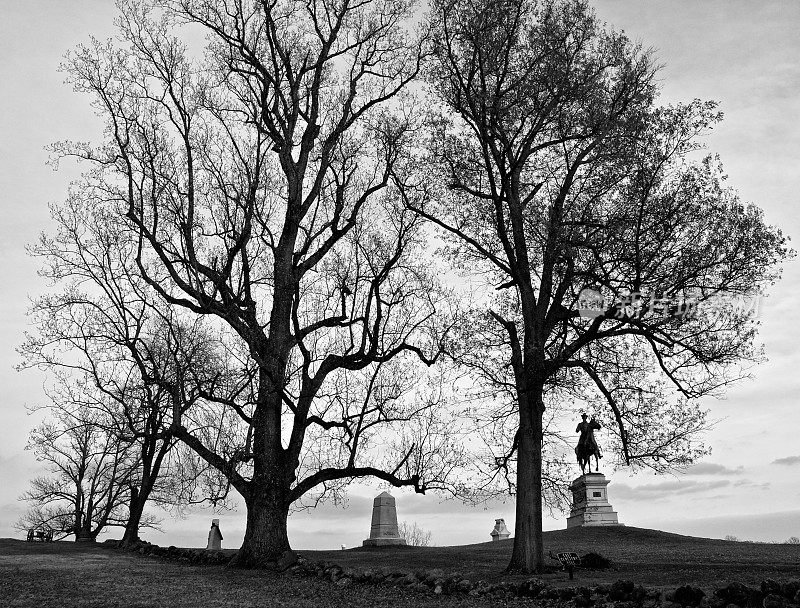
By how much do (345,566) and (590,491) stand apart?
1387 centimetres

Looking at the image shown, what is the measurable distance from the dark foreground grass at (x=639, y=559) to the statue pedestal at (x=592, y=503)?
1.46 meters

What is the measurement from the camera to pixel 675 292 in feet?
49.5

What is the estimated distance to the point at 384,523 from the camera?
27016mm

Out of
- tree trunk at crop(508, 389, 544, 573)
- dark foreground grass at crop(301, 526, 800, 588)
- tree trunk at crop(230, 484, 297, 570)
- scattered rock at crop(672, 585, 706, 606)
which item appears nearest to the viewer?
scattered rock at crop(672, 585, 706, 606)

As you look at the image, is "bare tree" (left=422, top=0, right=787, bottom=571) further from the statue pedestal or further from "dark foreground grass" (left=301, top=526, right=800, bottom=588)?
the statue pedestal

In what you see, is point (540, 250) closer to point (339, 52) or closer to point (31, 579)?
point (339, 52)

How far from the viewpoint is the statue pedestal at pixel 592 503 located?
92.1 ft

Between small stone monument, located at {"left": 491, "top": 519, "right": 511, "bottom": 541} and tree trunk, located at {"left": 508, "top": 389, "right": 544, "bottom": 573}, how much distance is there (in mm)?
19046

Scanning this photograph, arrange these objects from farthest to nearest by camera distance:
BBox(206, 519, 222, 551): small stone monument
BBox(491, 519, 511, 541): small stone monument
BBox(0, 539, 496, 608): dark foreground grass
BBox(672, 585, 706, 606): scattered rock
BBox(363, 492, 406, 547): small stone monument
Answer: BBox(491, 519, 511, 541): small stone monument, BBox(206, 519, 222, 551): small stone monument, BBox(363, 492, 406, 547): small stone monument, BBox(0, 539, 496, 608): dark foreground grass, BBox(672, 585, 706, 606): scattered rock

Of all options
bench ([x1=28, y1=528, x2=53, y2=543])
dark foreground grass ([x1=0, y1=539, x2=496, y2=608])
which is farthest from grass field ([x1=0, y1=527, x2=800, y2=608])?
bench ([x1=28, y1=528, x2=53, y2=543])

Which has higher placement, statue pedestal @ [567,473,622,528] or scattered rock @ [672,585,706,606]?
statue pedestal @ [567,473,622,528]

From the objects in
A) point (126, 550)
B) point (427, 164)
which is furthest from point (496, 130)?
point (126, 550)

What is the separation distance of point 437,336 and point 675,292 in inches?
239

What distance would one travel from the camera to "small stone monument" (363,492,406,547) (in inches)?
1052
